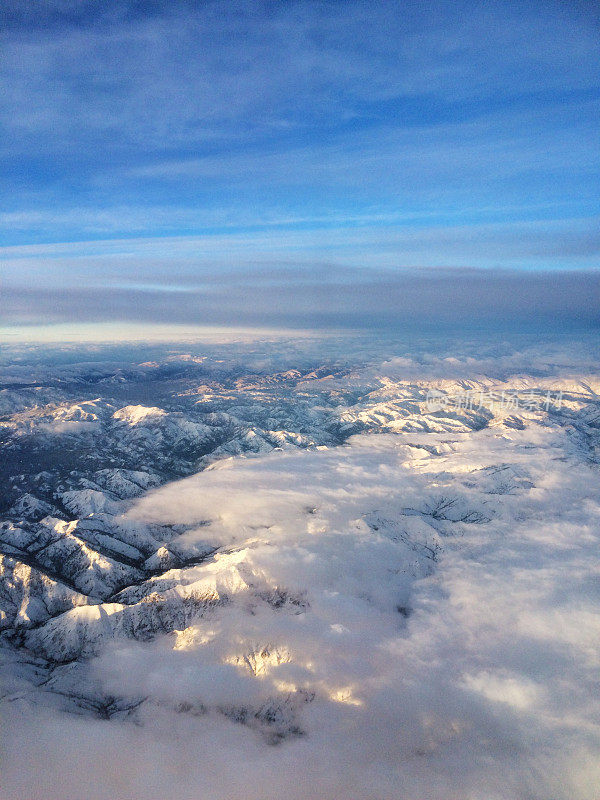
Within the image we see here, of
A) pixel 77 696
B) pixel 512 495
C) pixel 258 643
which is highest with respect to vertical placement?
pixel 512 495

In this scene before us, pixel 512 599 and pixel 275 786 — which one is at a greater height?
pixel 512 599

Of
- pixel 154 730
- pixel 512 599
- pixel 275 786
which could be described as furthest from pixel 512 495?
pixel 154 730

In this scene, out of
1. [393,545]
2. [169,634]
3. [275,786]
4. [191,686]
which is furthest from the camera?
[393,545]

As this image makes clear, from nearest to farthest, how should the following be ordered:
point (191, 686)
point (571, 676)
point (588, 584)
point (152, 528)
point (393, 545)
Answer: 1. point (571, 676)
2. point (191, 686)
3. point (588, 584)
4. point (393, 545)
5. point (152, 528)

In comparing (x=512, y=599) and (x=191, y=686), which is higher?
(x=512, y=599)

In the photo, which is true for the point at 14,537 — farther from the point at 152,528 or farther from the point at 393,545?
the point at 393,545

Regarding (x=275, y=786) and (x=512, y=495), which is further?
(x=512, y=495)

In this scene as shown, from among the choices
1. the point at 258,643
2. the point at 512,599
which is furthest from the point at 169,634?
the point at 512,599

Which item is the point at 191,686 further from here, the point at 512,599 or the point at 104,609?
the point at 512,599

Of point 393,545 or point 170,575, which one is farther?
point 393,545
